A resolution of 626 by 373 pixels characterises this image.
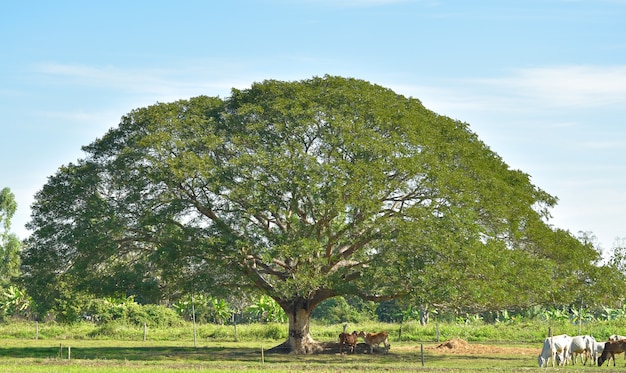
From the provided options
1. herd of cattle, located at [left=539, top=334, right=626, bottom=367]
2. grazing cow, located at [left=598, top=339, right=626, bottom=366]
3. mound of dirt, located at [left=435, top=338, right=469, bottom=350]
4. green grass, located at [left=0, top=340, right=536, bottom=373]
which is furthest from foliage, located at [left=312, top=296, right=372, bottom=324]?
grazing cow, located at [left=598, top=339, right=626, bottom=366]

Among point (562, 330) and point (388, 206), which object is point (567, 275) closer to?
point (388, 206)

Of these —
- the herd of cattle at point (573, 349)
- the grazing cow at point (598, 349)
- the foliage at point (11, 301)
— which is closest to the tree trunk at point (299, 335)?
the herd of cattle at point (573, 349)

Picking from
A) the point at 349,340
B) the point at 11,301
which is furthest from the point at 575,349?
the point at 11,301

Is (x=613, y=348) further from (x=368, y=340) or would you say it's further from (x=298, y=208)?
(x=298, y=208)

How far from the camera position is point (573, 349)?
3131cm

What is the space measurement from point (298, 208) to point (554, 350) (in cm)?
1107

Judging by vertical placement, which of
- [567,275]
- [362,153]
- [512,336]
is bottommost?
[512,336]

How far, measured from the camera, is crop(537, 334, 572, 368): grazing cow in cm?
2998

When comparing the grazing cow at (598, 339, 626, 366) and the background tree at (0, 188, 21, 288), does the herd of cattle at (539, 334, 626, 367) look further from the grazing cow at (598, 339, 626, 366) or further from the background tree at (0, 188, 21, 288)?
the background tree at (0, 188, 21, 288)

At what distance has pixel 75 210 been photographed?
36.0 meters

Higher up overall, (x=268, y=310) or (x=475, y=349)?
(x=268, y=310)

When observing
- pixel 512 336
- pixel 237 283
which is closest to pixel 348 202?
pixel 237 283

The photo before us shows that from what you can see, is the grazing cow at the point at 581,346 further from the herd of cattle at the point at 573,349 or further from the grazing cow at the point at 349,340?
the grazing cow at the point at 349,340

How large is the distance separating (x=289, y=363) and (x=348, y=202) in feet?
21.5
